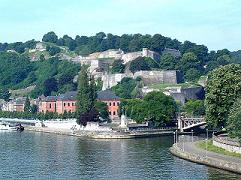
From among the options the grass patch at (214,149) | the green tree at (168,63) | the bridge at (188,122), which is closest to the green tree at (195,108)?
the bridge at (188,122)

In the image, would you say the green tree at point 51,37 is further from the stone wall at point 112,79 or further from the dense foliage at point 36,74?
the stone wall at point 112,79

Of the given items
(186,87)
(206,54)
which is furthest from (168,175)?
(206,54)

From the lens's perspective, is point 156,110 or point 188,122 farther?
point 156,110

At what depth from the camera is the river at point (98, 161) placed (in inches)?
1487

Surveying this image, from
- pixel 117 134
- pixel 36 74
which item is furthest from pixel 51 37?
pixel 117 134

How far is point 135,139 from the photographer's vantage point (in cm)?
6347

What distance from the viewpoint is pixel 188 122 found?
70.4m

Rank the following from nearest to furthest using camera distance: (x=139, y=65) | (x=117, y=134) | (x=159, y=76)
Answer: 1. (x=117, y=134)
2. (x=159, y=76)
3. (x=139, y=65)

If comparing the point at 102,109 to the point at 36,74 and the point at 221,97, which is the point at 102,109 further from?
the point at 36,74

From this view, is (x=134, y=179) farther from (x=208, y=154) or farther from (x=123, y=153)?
(x=123, y=153)

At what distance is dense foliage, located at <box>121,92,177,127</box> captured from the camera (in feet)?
233

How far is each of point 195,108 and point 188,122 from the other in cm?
1142

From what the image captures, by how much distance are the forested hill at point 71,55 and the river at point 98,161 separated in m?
55.2

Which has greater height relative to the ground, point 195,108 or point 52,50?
point 52,50
